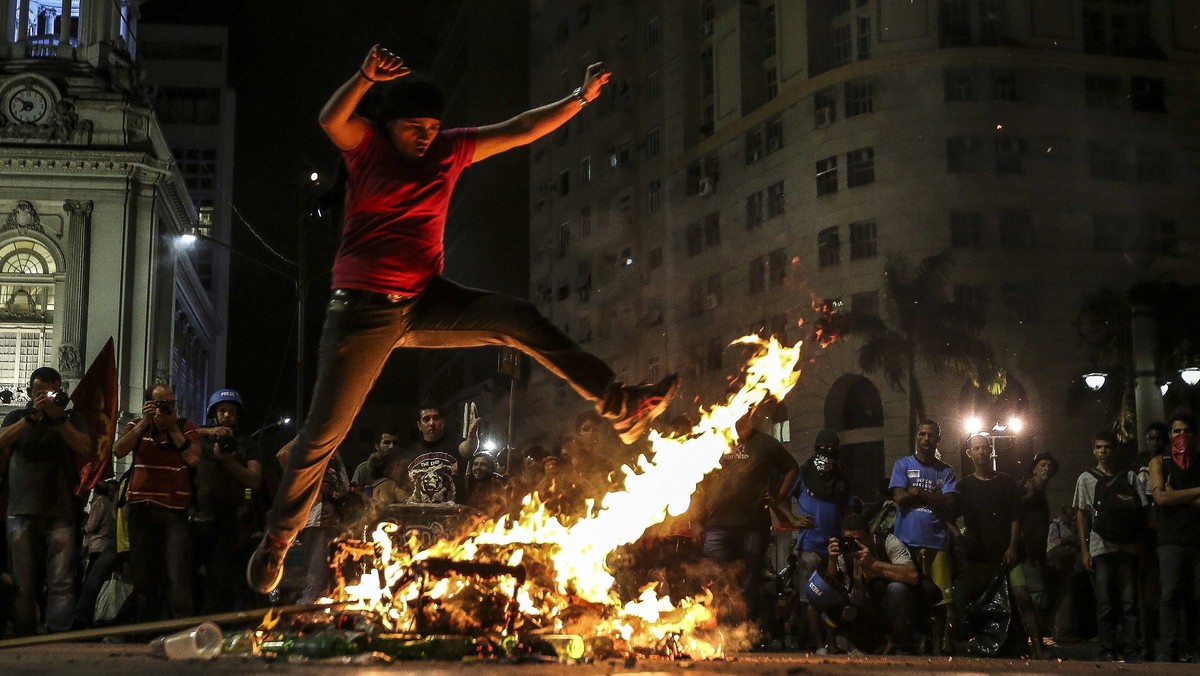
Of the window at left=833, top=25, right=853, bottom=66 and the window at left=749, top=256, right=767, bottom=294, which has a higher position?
the window at left=833, top=25, right=853, bottom=66

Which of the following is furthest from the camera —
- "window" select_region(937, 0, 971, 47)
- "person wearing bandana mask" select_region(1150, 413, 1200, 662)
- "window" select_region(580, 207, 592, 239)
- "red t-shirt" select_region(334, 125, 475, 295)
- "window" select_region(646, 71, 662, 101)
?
"window" select_region(580, 207, 592, 239)

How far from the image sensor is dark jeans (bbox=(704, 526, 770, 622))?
978cm

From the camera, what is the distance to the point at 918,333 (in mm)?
39281

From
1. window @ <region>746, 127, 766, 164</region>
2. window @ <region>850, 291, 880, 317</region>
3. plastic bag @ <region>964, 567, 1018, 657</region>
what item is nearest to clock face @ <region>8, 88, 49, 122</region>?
window @ <region>746, 127, 766, 164</region>

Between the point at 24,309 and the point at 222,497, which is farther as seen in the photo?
the point at 24,309

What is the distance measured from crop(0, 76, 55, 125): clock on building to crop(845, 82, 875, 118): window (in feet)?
93.4

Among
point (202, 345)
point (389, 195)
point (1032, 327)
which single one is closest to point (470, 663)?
point (389, 195)

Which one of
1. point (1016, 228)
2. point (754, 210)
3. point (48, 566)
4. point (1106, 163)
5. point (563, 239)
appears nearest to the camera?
point (48, 566)

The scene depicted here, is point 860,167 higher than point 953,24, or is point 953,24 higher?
point 953,24

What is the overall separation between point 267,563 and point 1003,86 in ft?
129

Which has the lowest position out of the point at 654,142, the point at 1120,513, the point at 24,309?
the point at 1120,513

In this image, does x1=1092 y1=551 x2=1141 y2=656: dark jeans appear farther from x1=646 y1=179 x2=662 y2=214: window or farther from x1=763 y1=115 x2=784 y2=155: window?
x1=646 y1=179 x2=662 y2=214: window

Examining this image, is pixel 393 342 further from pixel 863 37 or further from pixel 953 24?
pixel 863 37

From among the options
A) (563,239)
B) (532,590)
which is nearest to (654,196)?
(563,239)
